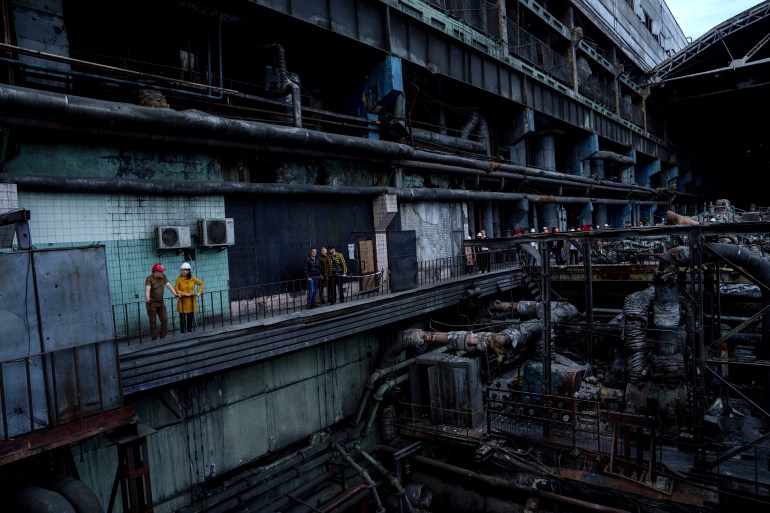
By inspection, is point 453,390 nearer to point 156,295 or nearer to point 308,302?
point 308,302

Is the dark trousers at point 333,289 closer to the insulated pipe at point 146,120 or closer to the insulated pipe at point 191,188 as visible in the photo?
the insulated pipe at point 191,188

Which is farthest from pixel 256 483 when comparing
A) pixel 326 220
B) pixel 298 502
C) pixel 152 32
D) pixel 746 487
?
pixel 152 32

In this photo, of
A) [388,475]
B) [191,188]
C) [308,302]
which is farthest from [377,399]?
[191,188]

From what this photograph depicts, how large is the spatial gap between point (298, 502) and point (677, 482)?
7.89 metres

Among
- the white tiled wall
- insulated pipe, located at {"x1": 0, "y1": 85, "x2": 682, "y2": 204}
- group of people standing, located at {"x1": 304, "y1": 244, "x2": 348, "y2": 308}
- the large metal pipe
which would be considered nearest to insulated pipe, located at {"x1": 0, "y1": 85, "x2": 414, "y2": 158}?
insulated pipe, located at {"x1": 0, "y1": 85, "x2": 682, "y2": 204}

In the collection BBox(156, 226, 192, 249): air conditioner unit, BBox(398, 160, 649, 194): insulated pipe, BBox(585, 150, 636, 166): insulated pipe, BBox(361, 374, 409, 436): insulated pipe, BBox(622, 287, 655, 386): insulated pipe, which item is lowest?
BBox(361, 374, 409, 436): insulated pipe

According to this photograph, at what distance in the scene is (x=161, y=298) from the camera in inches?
331

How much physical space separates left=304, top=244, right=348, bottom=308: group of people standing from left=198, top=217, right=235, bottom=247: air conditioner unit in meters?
1.99

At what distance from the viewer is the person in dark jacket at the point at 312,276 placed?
11.1 m

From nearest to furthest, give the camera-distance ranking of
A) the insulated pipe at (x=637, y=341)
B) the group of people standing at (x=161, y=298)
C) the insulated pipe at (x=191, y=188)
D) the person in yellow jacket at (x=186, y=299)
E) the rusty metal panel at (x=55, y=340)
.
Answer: the rusty metal panel at (x=55, y=340) → the insulated pipe at (x=191, y=188) → the group of people standing at (x=161, y=298) → the person in yellow jacket at (x=186, y=299) → the insulated pipe at (x=637, y=341)

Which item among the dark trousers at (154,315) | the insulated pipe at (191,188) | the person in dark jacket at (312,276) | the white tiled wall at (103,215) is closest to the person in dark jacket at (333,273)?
the person in dark jacket at (312,276)

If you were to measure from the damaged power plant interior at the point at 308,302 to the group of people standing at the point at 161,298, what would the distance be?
0.05 meters

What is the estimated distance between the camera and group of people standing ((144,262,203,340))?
8.27 metres

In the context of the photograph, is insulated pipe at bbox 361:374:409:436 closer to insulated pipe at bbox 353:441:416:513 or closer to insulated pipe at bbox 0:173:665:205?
insulated pipe at bbox 353:441:416:513
